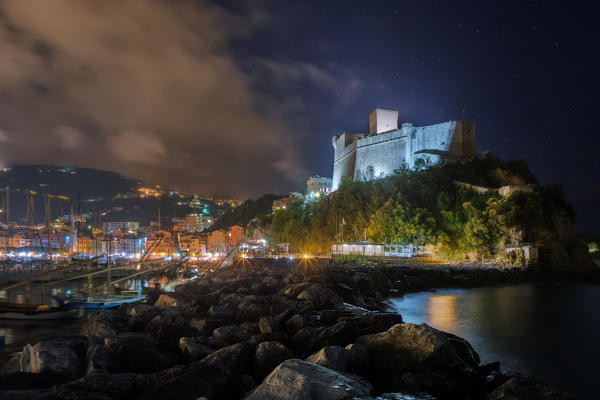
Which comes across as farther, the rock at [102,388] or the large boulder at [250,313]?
the large boulder at [250,313]

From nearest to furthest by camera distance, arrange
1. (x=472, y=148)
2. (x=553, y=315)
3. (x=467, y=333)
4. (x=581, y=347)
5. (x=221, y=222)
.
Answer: (x=581, y=347), (x=467, y=333), (x=553, y=315), (x=472, y=148), (x=221, y=222)

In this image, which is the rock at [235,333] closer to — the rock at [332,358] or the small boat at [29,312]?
the rock at [332,358]

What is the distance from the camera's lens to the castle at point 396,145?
156 ft

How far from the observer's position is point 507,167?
42594mm

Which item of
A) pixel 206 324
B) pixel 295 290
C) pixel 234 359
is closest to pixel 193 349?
pixel 234 359

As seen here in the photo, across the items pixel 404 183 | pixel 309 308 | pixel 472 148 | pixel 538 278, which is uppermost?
pixel 472 148

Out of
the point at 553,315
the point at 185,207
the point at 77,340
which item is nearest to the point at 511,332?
the point at 553,315

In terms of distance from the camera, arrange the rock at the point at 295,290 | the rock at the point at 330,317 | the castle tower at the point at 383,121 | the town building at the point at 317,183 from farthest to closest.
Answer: the town building at the point at 317,183, the castle tower at the point at 383,121, the rock at the point at 295,290, the rock at the point at 330,317

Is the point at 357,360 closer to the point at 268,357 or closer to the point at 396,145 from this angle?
the point at 268,357

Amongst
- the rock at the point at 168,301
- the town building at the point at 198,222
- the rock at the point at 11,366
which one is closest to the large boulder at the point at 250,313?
the rock at the point at 168,301

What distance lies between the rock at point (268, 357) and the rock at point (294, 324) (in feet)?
5.87

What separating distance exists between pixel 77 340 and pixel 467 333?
10.8 metres

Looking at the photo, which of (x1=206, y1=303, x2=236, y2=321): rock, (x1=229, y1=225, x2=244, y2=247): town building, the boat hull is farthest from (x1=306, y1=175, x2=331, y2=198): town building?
(x1=206, y1=303, x2=236, y2=321): rock

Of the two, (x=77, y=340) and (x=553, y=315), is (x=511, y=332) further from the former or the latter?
(x=77, y=340)
